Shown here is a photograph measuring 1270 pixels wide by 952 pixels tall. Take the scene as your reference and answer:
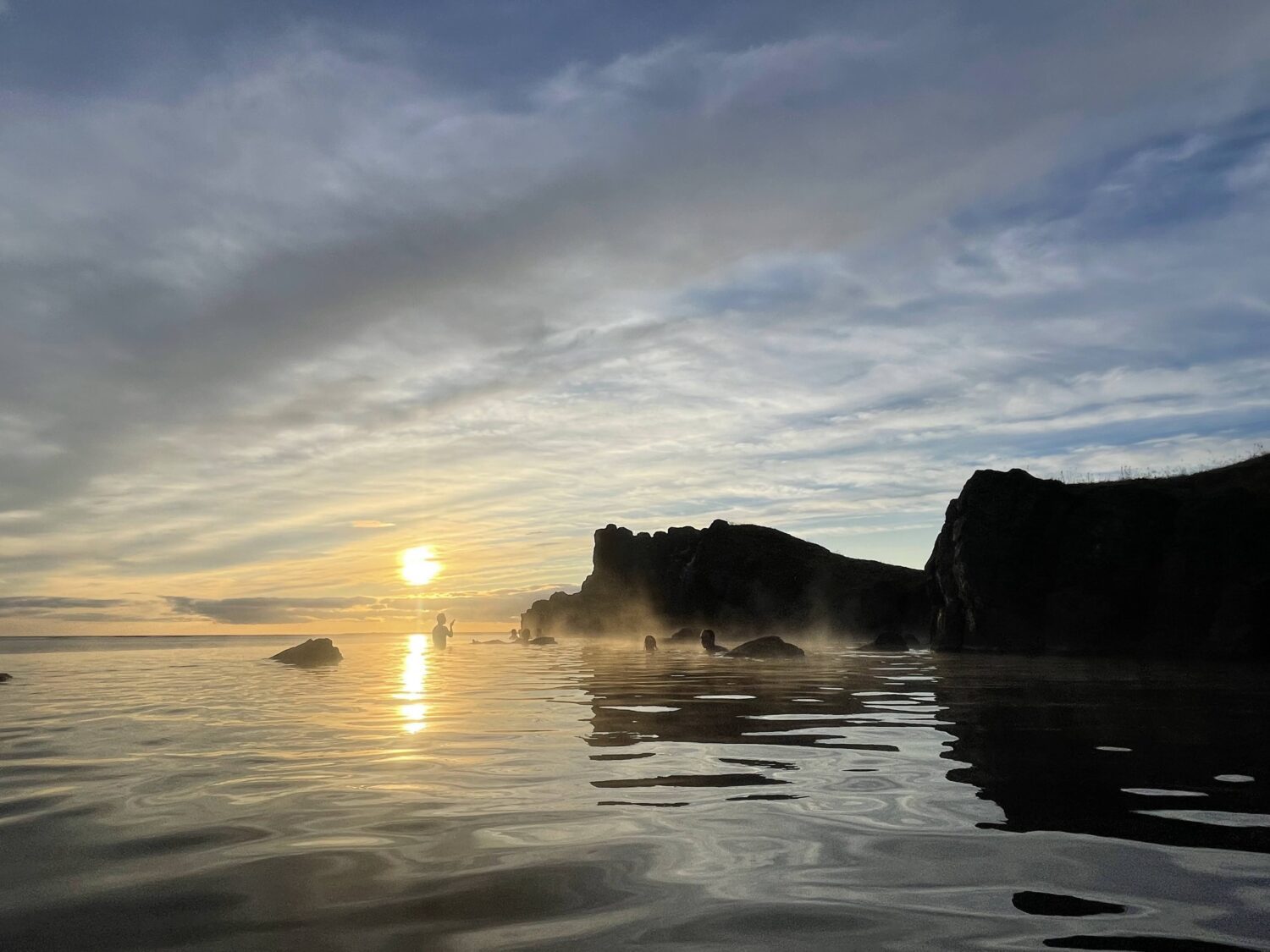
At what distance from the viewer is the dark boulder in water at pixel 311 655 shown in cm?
3006

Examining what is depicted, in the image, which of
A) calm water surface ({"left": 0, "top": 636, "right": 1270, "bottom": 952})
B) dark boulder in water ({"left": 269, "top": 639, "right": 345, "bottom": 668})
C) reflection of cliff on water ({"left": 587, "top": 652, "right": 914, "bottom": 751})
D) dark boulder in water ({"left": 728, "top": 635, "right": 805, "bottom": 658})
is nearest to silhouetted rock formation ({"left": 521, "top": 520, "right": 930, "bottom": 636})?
dark boulder in water ({"left": 728, "top": 635, "right": 805, "bottom": 658})

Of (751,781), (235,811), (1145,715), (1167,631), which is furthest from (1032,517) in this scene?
(235,811)

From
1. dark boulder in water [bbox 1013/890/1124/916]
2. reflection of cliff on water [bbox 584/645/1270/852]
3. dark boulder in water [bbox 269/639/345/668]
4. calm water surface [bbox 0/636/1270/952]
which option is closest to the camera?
calm water surface [bbox 0/636/1270/952]

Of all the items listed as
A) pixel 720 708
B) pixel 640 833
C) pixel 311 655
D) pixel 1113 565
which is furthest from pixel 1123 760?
pixel 1113 565

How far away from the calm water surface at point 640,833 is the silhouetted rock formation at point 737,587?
64580 millimetres

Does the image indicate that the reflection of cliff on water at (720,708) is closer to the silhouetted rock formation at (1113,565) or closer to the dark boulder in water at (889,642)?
the silhouetted rock formation at (1113,565)

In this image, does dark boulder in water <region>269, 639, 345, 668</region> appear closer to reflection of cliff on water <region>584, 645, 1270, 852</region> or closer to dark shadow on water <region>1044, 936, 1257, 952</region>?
reflection of cliff on water <region>584, 645, 1270, 852</region>

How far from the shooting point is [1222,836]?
4770mm

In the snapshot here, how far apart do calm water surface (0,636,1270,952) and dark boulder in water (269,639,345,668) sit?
1941cm

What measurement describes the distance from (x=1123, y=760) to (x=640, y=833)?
538cm

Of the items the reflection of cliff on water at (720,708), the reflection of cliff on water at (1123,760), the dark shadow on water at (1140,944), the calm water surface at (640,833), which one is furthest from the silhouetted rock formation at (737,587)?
the dark shadow on water at (1140,944)

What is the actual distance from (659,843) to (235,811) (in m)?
3.20

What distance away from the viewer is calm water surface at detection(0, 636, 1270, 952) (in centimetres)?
338

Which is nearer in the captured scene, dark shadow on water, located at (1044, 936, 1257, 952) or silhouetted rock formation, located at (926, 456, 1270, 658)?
dark shadow on water, located at (1044, 936, 1257, 952)
